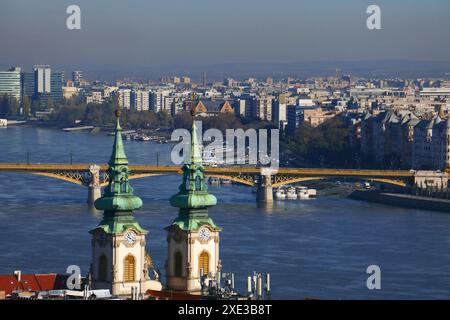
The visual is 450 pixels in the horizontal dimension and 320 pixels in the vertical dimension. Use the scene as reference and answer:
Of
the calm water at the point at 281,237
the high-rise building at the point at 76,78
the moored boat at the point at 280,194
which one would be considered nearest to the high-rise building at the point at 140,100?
the high-rise building at the point at 76,78

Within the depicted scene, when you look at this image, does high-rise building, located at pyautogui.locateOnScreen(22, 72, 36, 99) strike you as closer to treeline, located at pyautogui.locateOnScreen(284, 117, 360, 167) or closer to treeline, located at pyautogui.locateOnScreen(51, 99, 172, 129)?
treeline, located at pyautogui.locateOnScreen(51, 99, 172, 129)

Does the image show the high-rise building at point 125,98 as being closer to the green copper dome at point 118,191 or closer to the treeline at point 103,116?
the treeline at point 103,116

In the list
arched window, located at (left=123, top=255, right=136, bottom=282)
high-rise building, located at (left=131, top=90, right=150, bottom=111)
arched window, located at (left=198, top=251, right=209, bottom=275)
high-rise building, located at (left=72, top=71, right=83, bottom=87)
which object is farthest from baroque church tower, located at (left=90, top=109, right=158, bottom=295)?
high-rise building, located at (left=72, top=71, right=83, bottom=87)

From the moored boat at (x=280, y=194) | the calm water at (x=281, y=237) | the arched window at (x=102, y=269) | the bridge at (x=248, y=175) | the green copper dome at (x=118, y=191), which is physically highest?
the green copper dome at (x=118, y=191)

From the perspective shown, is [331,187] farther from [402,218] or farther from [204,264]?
[204,264]

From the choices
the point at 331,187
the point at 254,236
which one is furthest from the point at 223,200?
the point at 254,236
